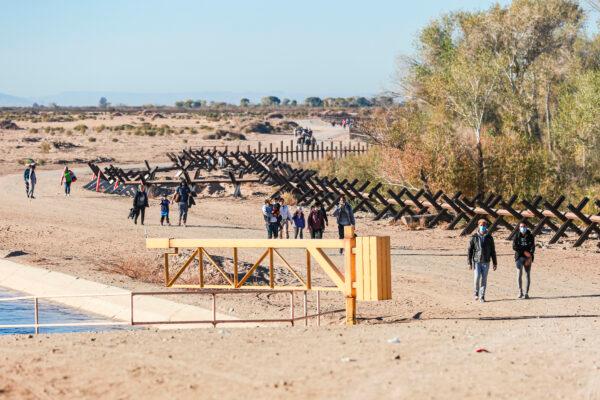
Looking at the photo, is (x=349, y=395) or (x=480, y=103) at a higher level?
(x=480, y=103)

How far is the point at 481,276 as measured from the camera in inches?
791

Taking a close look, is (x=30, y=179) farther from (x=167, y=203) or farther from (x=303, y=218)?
(x=303, y=218)

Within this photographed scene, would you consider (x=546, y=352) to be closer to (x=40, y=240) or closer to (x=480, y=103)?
(x=40, y=240)

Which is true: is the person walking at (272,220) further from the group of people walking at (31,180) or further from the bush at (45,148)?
the bush at (45,148)

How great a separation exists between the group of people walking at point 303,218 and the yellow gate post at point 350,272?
8.16 m

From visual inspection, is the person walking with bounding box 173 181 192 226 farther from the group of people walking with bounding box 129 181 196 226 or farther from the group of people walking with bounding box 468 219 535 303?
the group of people walking with bounding box 468 219 535 303

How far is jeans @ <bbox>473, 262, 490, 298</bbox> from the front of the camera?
65.1 feet

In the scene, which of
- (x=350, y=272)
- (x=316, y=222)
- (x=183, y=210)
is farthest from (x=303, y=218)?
(x=350, y=272)

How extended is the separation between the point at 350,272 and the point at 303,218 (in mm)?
10408

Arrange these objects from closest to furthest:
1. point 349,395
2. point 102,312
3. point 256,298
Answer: point 349,395 < point 256,298 < point 102,312

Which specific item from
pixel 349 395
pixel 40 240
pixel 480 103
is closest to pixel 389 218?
pixel 480 103

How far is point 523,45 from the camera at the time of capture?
47812 mm

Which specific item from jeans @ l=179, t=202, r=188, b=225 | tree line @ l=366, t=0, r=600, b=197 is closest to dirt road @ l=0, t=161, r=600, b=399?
jeans @ l=179, t=202, r=188, b=225

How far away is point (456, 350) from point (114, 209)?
28043 mm
